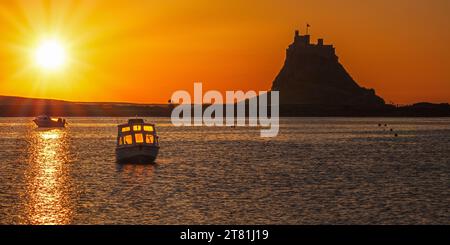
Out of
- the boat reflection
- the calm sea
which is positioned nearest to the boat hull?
the calm sea

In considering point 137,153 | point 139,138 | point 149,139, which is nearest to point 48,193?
point 137,153

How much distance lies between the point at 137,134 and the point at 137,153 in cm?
264

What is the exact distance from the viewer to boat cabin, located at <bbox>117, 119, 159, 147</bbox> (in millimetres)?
74000

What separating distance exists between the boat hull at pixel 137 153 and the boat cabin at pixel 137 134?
0.93 metres

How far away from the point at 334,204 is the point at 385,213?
4.65m

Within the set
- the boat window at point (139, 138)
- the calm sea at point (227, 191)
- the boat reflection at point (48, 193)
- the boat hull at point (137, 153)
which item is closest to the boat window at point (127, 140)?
the boat window at point (139, 138)

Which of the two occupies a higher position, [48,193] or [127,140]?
[127,140]

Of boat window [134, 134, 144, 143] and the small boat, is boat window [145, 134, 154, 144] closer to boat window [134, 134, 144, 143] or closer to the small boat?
the small boat

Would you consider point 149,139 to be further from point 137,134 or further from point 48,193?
point 48,193

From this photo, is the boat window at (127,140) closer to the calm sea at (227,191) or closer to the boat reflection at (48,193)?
the calm sea at (227,191)

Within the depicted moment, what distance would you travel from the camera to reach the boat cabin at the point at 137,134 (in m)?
74.0

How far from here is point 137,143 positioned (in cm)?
7425
